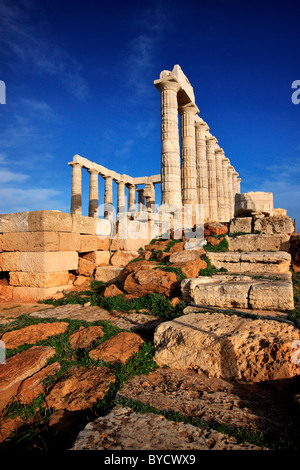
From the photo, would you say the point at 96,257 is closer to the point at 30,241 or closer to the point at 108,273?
the point at 108,273

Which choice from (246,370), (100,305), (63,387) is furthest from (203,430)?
(100,305)

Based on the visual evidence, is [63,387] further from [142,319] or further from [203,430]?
[142,319]

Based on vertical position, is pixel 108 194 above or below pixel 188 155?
below

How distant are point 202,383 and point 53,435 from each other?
64.5 inches

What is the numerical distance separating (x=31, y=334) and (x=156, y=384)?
2603mm

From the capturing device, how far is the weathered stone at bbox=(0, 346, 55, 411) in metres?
2.94

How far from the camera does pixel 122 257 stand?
378 inches

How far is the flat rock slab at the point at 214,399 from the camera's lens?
2256 mm

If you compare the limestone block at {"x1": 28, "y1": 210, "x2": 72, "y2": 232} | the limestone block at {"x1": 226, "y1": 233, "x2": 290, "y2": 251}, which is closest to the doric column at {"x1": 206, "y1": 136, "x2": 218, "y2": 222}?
the limestone block at {"x1": 226, "y1": 233, "x2": 290, "y2": 251}

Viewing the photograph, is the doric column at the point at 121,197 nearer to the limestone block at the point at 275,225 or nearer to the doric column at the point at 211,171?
the doric column at the point at 211,171

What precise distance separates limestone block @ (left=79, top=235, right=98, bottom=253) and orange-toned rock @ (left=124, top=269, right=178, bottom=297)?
2999mm

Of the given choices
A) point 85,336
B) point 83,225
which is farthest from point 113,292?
point 83,225

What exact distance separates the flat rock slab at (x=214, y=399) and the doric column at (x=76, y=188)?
62.1 feet

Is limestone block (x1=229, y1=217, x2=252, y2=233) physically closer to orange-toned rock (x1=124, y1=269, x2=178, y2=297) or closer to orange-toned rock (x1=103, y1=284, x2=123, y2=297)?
orange-toned rock (x1=124, y1=269, x2=178, y2=297)
